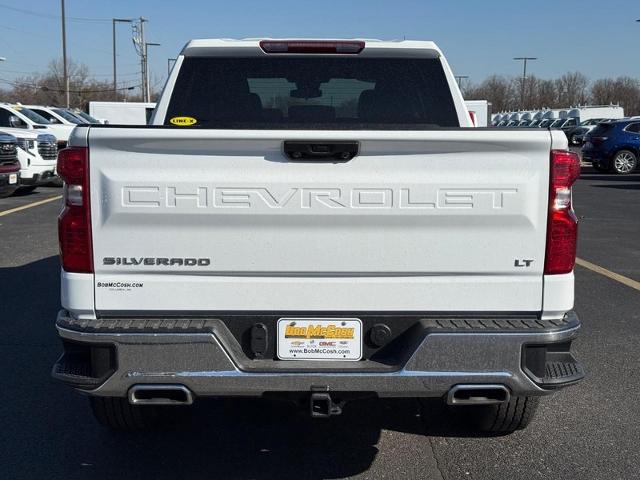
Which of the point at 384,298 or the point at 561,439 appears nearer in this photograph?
the point at 384,298

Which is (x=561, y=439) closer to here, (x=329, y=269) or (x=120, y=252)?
(x=329, y=269)

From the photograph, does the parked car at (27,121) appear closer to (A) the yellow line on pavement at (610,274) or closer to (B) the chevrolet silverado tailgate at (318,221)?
(A) the yellow line on pavement at (610,274)

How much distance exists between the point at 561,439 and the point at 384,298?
165 cm

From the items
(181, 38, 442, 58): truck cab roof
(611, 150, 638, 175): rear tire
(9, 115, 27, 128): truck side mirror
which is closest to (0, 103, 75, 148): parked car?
(9, 115, 27, 128): truck side mirror

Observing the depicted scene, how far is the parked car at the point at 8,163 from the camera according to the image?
1454cm

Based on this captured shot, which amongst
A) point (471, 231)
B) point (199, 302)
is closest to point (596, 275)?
point (471, 231)

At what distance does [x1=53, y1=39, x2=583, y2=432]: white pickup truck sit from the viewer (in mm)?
3062

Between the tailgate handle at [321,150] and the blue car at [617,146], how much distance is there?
77.3 ft

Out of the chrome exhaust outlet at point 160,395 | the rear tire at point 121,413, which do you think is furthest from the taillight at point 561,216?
the rear tire at point 121,413

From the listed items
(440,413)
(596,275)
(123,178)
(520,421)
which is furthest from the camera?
(596,275)

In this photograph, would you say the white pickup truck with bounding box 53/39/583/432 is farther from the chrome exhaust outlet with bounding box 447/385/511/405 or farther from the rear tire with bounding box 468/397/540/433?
the rear tire with bounding box 468/397/540/433

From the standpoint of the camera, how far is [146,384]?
3.15 metres

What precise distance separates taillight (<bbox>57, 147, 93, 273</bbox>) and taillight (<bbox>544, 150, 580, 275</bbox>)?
6.35 ft

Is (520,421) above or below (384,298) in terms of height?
below
